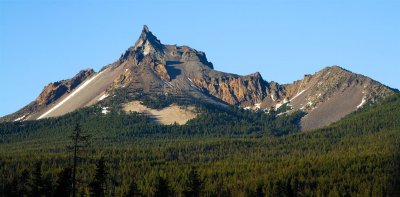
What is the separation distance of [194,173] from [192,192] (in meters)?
4.75

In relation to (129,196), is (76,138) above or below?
above

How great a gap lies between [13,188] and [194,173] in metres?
35.0

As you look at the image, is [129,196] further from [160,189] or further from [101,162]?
[101,162]

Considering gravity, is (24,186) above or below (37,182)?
below

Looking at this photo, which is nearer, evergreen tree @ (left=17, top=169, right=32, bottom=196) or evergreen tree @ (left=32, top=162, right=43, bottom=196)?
evergreen tree @ (left=32, top=162, right=43, bottom=196)

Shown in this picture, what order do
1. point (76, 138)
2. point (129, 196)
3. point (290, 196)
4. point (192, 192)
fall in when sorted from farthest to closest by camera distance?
point (290, 196), point (129, 196), point (192, 192), point (76, 138)

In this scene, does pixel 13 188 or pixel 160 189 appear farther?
pixel 160 189

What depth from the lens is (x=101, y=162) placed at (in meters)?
105

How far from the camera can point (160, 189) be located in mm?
136375

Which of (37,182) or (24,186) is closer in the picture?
(37,182)

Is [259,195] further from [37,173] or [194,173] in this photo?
[37,173]

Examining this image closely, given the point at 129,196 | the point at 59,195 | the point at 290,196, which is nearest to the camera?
the point at 59,195

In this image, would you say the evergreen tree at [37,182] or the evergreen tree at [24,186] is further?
the evergreen tree at [24,186]

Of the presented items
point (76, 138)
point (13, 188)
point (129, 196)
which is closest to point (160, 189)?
point (129, 196)
